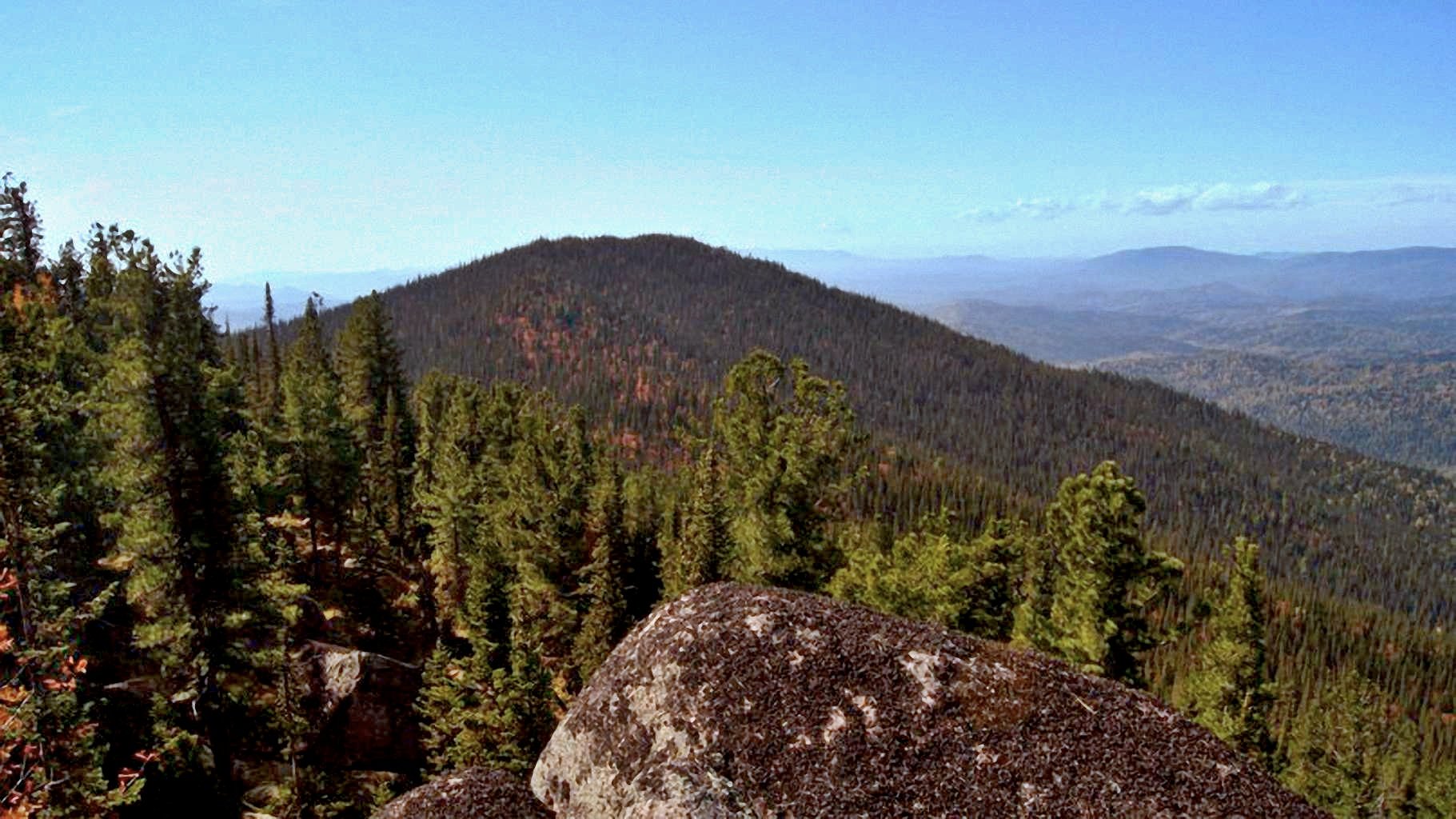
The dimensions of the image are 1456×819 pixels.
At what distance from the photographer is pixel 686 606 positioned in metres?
16.6

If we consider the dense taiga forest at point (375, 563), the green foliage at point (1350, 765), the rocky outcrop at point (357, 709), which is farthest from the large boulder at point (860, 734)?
the green foliage at point (1350, 765)

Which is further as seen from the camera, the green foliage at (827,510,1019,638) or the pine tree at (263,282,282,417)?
the pine tree at (263,282,282,417)

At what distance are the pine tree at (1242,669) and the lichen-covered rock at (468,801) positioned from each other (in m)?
23.9

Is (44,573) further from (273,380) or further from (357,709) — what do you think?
(273,380)

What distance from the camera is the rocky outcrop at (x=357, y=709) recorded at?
2884 centimetres

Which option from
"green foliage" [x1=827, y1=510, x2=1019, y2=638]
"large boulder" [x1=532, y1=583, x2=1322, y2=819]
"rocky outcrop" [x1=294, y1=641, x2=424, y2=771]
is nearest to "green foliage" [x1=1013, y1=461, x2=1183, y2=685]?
"green foliage" [x1=827, y1=510, x2=1019, y2=638]

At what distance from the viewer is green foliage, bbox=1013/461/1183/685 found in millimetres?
22891

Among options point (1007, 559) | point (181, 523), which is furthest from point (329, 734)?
point (1007, 559)

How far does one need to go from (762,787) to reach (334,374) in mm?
59281

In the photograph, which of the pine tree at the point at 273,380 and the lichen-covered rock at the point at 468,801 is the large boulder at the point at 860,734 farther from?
the pine tree at the point at 273,380

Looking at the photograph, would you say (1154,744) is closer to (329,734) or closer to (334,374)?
(329,734)

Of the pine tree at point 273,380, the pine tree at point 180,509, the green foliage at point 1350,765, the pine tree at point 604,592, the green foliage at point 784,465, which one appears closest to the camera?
the pine tree at point 180,509

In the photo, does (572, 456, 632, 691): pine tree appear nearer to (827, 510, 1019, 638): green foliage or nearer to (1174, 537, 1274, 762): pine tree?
(827, 510, 1019, 638): green foliage

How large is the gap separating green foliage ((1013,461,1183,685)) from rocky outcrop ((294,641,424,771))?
2495cm
